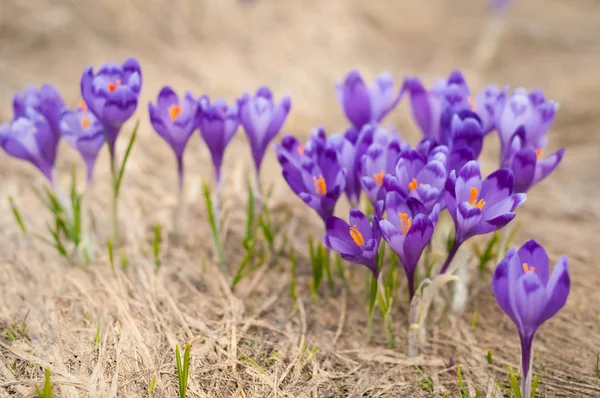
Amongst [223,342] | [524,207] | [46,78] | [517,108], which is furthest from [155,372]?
[46,78]

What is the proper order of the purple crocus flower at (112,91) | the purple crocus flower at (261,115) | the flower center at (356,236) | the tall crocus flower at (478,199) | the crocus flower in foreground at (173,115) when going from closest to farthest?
the tall crocus flower at (478,199) < the flower center at (356,236) < the purple crocus flower at (112,91) < the crocus flower in foreground at (173,115) < the purple crocus flower at (261,115)

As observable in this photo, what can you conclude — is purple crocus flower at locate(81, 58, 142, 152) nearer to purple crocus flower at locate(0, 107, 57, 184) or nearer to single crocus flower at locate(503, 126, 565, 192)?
purple crocus flower at locate(0, 107, 57, 184)

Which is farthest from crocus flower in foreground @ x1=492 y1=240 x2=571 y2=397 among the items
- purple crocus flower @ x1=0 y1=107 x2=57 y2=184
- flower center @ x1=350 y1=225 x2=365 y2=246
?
purple crocus flower @ x1=0 y1=107 x2=57 y2=184

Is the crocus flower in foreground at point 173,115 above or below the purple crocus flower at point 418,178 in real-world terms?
above

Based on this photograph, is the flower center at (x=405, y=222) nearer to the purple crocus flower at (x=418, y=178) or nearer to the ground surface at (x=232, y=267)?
the purple crocus flower at (x=418, y=178)

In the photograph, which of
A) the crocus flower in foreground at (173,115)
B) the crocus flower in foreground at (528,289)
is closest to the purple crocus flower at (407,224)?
the crocus flower in foreground at (528,289)
